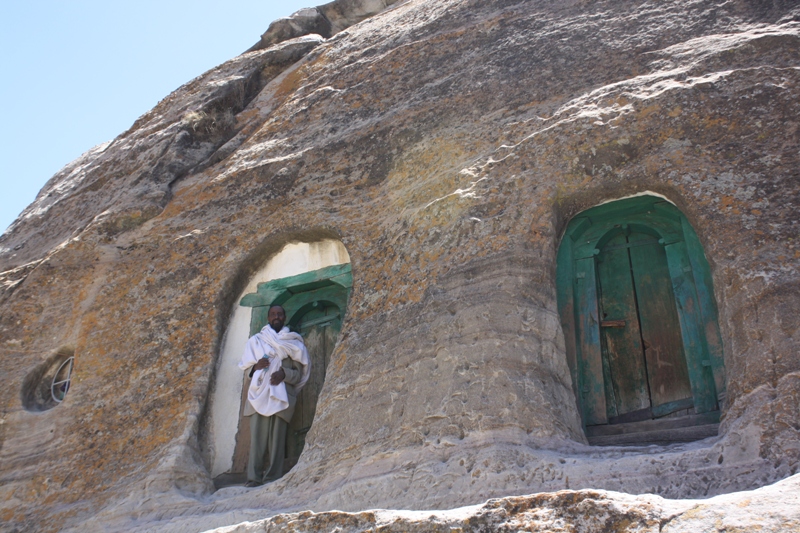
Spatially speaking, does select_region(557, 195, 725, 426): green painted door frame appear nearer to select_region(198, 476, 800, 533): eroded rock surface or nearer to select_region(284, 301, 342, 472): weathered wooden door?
select_region(198, 476, 800, 533): eroded rock surface

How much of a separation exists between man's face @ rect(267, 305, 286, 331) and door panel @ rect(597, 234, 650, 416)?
8.13ft

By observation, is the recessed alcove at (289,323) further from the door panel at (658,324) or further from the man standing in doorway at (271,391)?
the door panel at (658,324)

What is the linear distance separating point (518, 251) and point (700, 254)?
112 centimetres

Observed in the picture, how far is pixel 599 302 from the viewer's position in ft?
18.5

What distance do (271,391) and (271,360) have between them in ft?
0.85

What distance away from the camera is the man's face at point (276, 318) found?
664 centimetres

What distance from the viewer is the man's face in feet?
21.8

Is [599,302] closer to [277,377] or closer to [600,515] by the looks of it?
[277,377]

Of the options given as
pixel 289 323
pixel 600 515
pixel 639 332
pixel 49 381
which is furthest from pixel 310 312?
pixel 600 515

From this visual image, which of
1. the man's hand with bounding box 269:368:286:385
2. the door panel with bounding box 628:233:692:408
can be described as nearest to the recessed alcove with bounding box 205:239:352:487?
the man's hand with bounding box 269:368:286:385

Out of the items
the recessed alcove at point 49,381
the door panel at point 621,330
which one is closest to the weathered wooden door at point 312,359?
the recessed alcove at point 49,381

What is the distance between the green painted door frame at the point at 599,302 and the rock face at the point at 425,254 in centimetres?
21

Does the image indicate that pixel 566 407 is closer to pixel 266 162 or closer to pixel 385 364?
pixel 385 364

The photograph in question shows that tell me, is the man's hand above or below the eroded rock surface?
above
